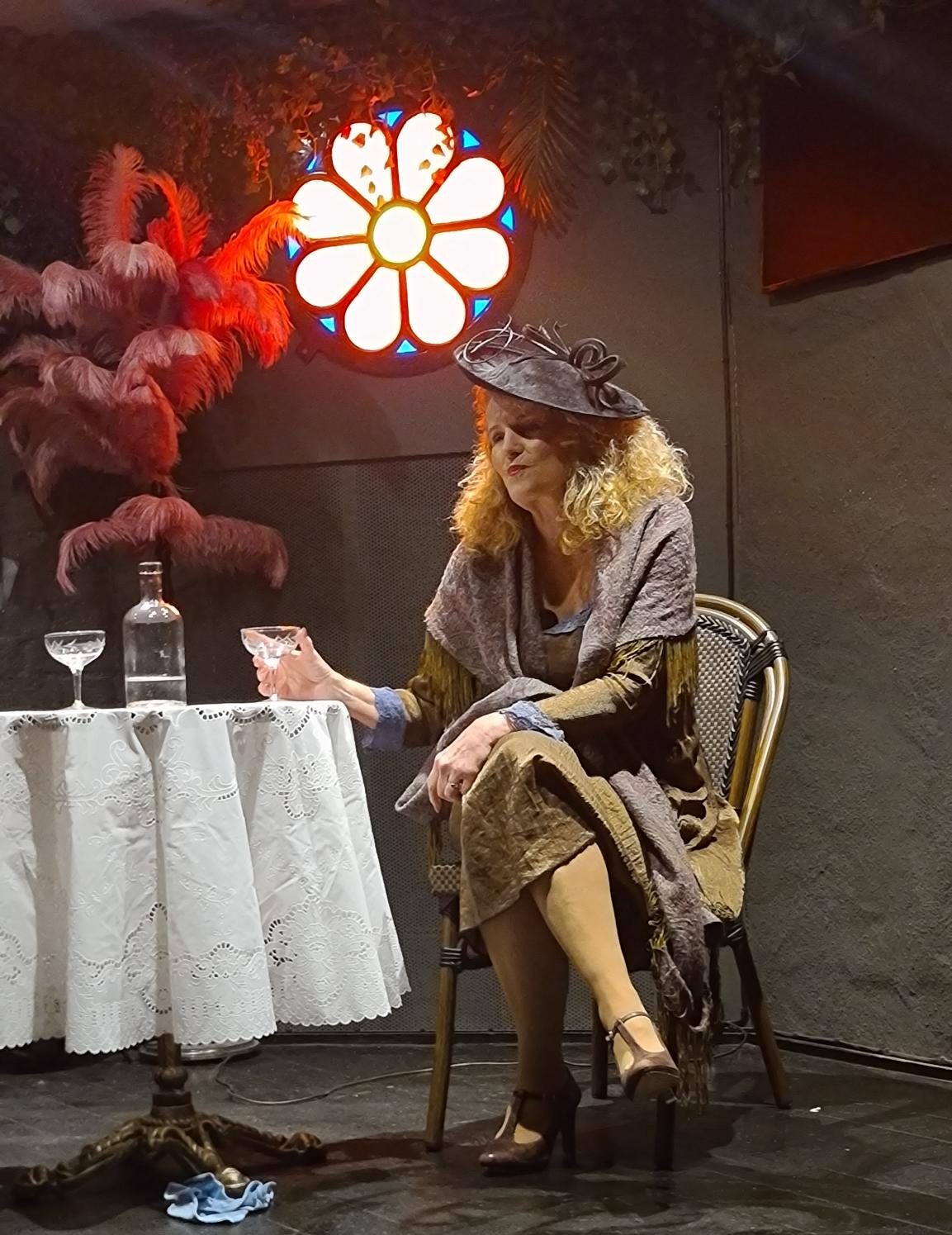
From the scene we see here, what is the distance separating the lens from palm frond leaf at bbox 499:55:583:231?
3.73m

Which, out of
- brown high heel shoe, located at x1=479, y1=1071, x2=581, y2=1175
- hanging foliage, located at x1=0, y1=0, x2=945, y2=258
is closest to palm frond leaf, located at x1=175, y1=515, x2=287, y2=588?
hanging foliage, located at x1=0, y1=0, x2=945, y2=258

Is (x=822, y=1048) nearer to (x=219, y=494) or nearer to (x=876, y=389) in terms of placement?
(x=876, y=389)

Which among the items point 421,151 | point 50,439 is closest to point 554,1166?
point 50,439

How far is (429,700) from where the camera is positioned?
9.41 feet

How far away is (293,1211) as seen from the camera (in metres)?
2.26

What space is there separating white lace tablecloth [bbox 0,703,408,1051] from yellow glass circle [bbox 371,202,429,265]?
2055 mm

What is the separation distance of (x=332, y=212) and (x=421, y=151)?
296 millimetres

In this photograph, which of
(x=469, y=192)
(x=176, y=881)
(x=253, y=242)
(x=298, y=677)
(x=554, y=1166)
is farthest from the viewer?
(x=469, y=192)

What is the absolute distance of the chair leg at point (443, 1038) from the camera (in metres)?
2.66

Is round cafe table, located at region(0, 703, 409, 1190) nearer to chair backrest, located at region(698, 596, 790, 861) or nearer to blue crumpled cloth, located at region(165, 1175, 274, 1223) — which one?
blue crumpled cloth, located at region(165, 1175, 274, 1223)

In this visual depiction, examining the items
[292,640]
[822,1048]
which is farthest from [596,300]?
[822,1048]

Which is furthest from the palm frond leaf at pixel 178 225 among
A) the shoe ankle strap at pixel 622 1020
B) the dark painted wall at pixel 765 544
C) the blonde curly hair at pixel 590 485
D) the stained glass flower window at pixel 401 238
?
the shoe ankle strap at pixel 622 1020

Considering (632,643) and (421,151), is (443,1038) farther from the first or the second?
(421,151)

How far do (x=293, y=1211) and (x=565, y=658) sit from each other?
1057mm
